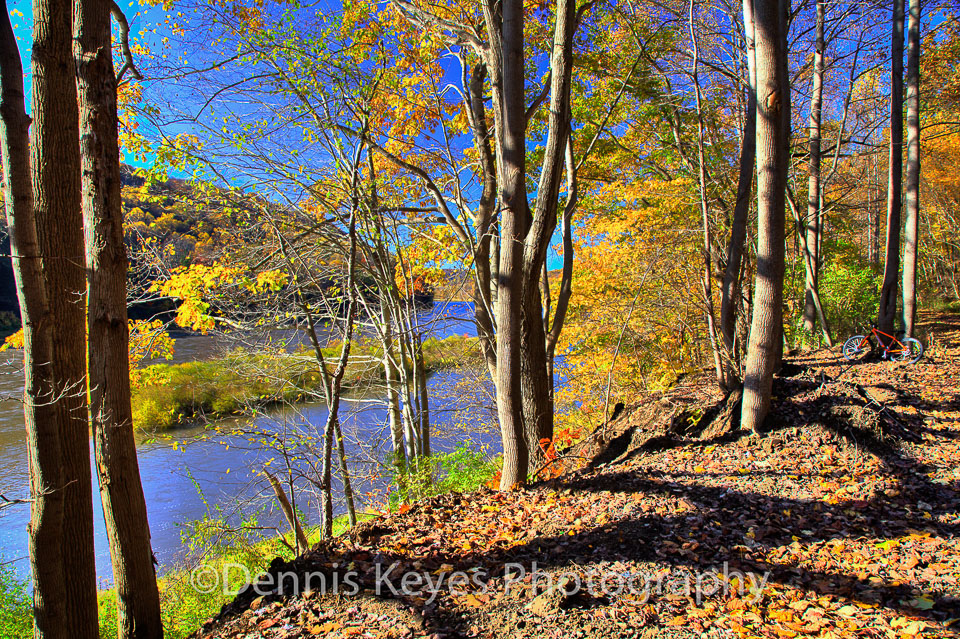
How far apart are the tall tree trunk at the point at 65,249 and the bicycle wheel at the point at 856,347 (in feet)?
33.4

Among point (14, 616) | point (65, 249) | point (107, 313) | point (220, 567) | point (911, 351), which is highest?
point (65, 249)

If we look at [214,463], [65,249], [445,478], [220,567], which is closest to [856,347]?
[445,478]

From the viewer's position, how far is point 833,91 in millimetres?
Answer: 11602

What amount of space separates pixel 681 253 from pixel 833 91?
6240mm

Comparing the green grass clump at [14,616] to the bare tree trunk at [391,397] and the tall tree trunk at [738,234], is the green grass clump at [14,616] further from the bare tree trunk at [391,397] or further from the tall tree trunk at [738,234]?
the tall tree trunk at [738,234]

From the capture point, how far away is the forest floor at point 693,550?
2.27 metres

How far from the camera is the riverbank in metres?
7.32

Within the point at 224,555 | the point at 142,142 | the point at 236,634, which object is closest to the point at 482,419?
the point at 224,555

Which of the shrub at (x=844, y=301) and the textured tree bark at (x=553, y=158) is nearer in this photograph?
the textured tree bark at (x=553, y=158)

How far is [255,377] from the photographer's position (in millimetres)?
7277

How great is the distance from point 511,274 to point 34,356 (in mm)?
3275

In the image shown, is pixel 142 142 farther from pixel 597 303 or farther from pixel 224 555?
pixel 597 303

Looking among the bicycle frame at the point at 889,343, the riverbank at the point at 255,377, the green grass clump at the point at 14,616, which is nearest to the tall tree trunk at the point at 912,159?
the bicycle frame at the point at 889,343

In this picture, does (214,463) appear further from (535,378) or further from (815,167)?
(815,167)
